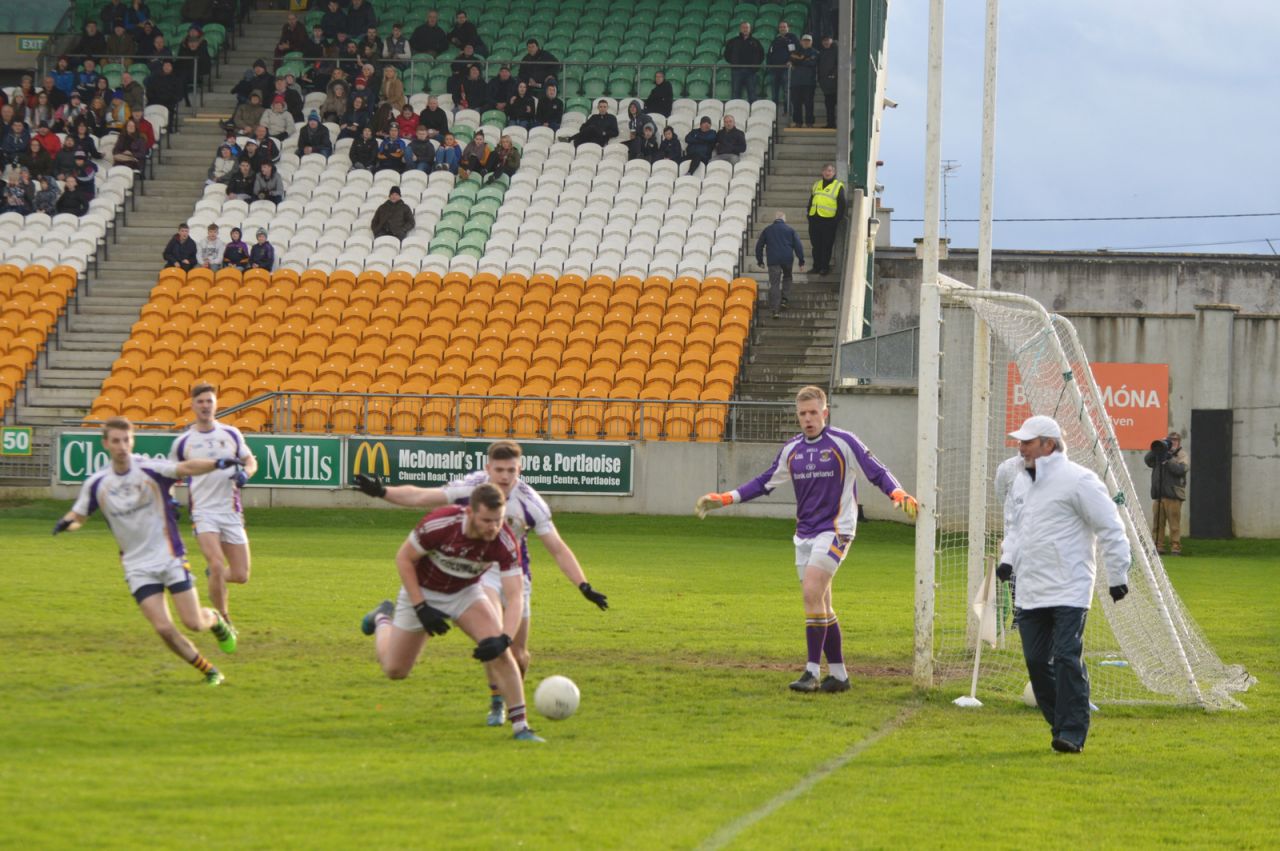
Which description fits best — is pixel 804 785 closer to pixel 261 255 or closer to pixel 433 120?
pixel 261 255

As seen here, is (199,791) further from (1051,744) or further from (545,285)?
(545,285)

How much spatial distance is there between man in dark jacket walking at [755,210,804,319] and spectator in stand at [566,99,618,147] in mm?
5833

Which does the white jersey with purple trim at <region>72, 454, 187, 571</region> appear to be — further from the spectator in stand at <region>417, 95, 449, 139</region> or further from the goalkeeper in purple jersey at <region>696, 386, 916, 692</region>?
the spectator in stand at <region>417, 95, 449, 139</region>

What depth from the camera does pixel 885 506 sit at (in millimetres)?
26953

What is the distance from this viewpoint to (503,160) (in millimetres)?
33656

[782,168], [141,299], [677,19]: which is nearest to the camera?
[141,299]

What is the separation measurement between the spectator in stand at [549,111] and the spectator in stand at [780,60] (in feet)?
15.7

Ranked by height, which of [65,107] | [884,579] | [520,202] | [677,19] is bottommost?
[884,579]

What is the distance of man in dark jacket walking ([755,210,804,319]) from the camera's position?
29431 millimetres

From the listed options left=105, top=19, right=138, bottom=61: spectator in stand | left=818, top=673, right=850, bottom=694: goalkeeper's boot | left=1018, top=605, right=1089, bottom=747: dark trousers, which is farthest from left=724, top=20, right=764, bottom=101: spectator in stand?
left=1018, top=605, right=1089, bottom=747: dark trousers

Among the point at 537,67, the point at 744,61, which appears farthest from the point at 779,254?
the point at 537,67

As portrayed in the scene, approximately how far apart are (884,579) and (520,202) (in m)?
15.8

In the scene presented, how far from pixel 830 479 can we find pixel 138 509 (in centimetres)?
512

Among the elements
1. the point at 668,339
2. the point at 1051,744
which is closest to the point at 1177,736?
the point at 1051,744
